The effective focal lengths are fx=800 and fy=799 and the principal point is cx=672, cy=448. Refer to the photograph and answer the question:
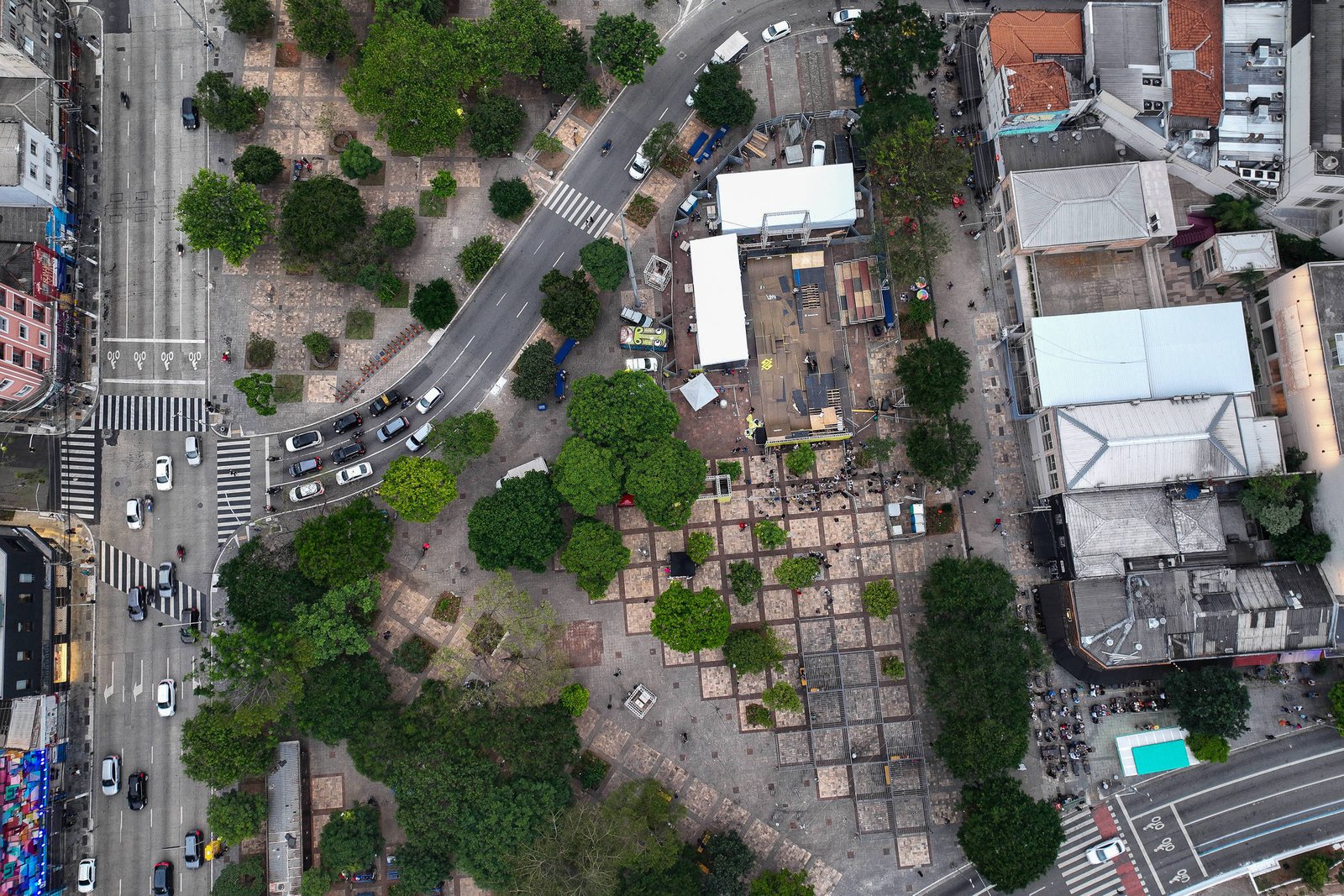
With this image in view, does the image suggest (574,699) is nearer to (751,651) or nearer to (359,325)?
(751,651)

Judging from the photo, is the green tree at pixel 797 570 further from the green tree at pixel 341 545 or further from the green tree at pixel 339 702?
the green tree at pixel 339 702

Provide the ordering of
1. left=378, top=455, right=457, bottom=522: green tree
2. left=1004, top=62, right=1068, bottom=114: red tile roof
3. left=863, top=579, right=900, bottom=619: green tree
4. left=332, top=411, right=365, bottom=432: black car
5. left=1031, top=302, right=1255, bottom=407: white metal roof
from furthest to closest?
1. left=332, top=411, right=365, bottom=432: black car
2. left=1031, top=302, right=1255, bottom=407: white metal roof
3. left=1004, top=62, right=1068, bottom=114: red tile roof
4. left=863, top=579, right=900, bottom=619: green tree
5. left=378, top=455, right=457, bottom=522: green tree

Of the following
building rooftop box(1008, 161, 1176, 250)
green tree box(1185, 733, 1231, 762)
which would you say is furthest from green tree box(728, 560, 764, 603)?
green tree box(1185, 733, 1231, 762)

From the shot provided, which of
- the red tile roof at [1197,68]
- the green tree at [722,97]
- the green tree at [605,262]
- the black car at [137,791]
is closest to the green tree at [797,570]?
the green tree at [605,262]

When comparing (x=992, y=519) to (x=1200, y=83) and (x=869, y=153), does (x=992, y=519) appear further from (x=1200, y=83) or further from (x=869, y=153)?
(x=1200, y=83)

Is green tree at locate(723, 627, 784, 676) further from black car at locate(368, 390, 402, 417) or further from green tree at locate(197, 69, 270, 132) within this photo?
green tree at locate(197, 69, 270, 132)

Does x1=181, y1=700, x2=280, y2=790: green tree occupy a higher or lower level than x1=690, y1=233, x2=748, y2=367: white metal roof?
lower
